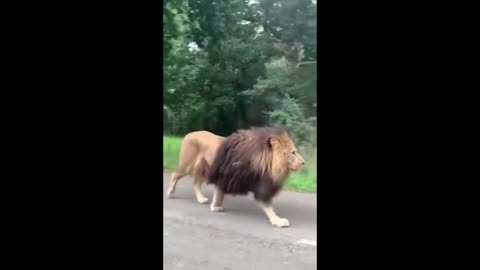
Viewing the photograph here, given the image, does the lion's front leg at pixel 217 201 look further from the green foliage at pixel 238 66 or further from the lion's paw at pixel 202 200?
the green foliage at pixel 238 66

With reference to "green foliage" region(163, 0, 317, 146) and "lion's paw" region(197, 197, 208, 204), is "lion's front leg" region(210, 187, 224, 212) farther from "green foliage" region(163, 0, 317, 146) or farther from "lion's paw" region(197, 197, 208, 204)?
"green foliage" region(163, 0, 317, 146)

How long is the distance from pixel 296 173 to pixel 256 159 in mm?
108

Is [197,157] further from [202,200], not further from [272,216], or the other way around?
[272,216]

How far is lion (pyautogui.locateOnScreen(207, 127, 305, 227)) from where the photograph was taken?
3.92 feet

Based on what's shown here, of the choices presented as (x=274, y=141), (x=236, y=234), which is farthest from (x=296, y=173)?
(x=236, y=234)

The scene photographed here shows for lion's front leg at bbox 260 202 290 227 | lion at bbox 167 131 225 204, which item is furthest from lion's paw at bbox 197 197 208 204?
lion's front leg at bbox 260 202 290 227

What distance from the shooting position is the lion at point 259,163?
1.20 meters

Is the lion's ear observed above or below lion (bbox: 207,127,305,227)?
above

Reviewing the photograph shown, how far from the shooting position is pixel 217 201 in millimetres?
1231
